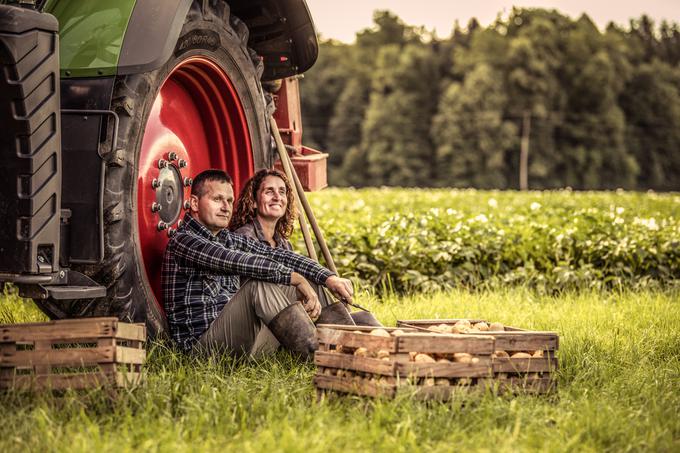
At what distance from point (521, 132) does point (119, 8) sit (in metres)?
54.0

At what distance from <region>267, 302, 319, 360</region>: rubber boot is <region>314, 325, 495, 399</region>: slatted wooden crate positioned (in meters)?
0.54

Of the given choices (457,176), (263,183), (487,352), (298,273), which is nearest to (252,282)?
(298,273)

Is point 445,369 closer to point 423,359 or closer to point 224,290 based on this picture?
point 423,359

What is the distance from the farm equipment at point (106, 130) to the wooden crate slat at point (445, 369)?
1.27 meters

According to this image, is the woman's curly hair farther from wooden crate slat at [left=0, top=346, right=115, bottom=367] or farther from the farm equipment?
wooden crate slat at [left=0, top=346, right=115, bottom=367]

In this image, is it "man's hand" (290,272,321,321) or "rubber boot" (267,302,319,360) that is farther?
"man's hand" (290,272,321,321)

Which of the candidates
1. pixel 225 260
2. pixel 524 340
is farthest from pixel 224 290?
pixel 524 340

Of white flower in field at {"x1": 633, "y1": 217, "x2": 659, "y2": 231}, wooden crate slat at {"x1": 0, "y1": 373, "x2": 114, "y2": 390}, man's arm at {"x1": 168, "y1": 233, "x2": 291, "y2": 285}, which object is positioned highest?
white flower in field at {"x1": 633, "y1": 217, "x2": 659, "y2": 231}

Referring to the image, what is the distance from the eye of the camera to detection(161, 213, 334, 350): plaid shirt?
4.33 metres

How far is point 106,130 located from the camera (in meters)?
3.67

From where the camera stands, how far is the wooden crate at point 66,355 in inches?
134

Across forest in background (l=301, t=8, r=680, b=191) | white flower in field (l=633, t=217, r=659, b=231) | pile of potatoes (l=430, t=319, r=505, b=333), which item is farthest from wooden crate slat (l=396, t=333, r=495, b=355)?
forest in background (l=301, t=8, r=680, b=191)

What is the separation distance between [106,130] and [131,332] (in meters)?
0.83

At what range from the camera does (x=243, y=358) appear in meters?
4.38
